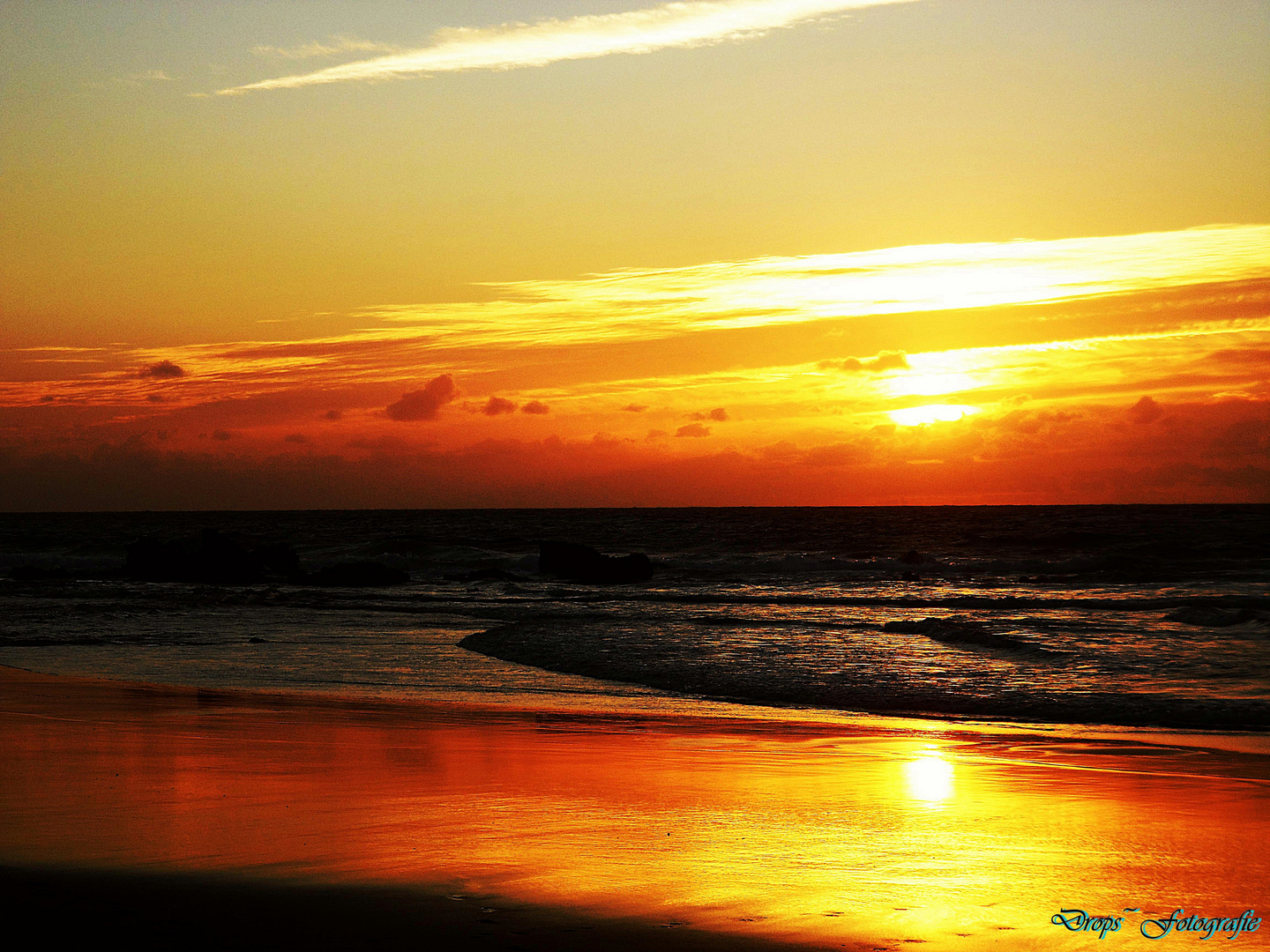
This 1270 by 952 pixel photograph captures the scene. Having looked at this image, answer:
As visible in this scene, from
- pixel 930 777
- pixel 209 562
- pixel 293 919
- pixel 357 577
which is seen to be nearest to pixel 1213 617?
pixel 930 777

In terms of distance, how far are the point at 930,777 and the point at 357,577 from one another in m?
32.8

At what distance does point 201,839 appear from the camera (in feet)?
20.0

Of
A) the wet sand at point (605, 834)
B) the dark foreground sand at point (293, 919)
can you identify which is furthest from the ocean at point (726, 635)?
the dark foreground sand at point (293, 919)

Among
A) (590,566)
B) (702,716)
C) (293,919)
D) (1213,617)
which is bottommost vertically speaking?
(590,566)

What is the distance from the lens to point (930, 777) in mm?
8156

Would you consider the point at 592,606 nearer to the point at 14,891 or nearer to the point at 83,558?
the point at 14,891

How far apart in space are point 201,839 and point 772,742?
5177mm

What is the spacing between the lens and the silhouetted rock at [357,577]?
1506 inches

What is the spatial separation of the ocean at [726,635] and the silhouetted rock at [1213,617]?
0.21 ft

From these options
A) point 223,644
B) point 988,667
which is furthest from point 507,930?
point 223,644

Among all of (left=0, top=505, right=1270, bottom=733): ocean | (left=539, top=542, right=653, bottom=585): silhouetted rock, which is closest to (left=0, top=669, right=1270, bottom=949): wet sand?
(left=0, top=505, right=1270, bottom=733): ocean

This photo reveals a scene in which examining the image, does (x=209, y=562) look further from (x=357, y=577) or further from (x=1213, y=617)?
(x=1213, y=617)

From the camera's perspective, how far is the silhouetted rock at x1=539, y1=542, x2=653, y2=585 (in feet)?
135

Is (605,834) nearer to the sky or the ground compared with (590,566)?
nearer to the sky
